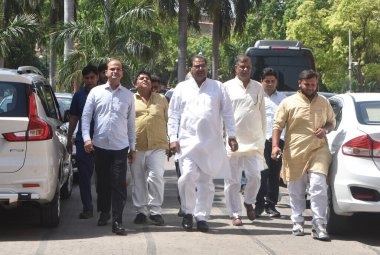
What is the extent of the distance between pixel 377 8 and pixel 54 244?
43388 mm

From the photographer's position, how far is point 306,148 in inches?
323

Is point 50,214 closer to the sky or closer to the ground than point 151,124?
closer to the ground

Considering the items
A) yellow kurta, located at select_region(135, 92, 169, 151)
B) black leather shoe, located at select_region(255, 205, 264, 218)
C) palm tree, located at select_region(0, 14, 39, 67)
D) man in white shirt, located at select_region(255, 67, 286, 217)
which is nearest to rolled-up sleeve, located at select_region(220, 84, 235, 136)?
yellow kurta, located at select_region(135, 92, 169, 151)

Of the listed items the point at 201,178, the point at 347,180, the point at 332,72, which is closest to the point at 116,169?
the point at 201,178

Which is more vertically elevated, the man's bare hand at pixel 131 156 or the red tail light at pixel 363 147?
the red tail light at pixel 363 147

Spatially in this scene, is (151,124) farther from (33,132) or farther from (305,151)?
(305,151)

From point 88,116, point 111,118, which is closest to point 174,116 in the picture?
point 111,118

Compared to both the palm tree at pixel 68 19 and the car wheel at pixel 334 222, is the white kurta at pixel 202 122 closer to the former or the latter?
the car wheel at pixel 334 222

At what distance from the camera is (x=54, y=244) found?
306 inches

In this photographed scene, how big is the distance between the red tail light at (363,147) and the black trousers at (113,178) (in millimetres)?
2402

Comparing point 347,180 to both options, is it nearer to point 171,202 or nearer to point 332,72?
point 171,202

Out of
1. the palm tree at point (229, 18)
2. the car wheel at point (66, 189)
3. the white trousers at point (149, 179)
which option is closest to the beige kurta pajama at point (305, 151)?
the white trousers at point (149, 179)

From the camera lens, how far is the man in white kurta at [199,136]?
8.50 metres

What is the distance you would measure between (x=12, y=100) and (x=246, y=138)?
2.79 meters
